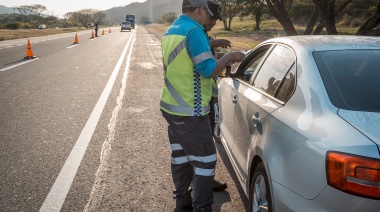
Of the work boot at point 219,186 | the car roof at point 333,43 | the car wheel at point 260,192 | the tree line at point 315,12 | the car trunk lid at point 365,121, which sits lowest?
the work boot at point 219,186

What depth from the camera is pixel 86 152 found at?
15.7 ft

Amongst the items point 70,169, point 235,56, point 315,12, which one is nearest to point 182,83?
point 235,56

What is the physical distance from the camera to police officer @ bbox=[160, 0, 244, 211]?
267 cm

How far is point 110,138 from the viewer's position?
539 cm

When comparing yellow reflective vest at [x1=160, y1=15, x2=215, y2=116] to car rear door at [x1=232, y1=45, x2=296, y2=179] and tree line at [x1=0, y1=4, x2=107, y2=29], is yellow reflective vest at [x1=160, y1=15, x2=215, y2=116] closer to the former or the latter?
car rear door at [x1=232, y1=45, x2=296, y2=179]

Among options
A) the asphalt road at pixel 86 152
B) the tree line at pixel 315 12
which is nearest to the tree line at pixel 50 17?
the tree line at pixel 315 12

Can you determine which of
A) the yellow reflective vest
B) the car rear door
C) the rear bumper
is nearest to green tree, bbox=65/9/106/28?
the car rear door

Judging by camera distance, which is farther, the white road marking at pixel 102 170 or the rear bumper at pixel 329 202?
the white road marking at pixel 102 170

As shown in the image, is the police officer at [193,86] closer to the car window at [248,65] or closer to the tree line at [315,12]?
the car window at [248,65]

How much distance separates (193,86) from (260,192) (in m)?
0.95

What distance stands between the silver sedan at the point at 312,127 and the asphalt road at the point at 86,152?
0.99m

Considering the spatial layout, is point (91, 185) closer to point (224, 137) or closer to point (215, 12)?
point (224, 137)

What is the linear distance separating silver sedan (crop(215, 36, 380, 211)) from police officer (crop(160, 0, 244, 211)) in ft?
1.25

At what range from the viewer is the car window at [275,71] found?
2.88 meters
